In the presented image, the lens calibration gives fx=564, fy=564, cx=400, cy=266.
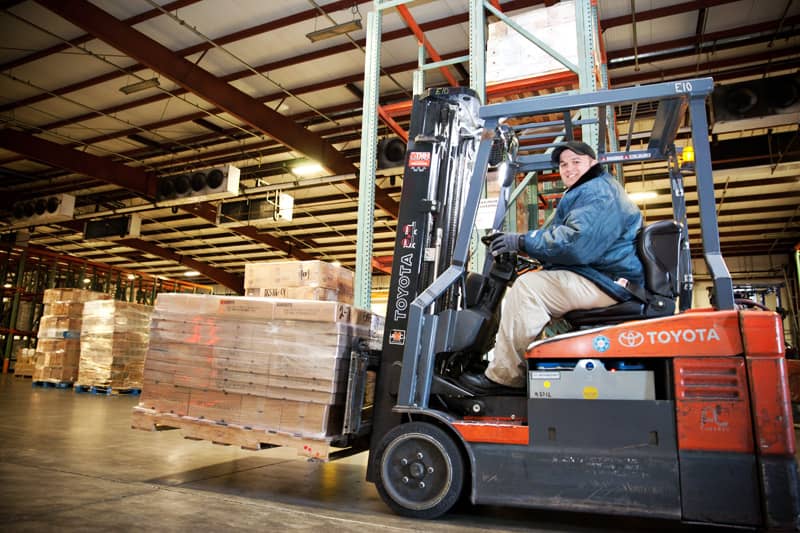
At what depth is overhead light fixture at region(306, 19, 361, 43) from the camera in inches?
333

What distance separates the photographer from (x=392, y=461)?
308 cm

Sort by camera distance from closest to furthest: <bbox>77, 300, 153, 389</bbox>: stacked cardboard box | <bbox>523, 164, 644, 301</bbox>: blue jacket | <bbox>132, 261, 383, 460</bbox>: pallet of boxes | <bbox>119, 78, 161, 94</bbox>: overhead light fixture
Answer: <bbox>523, 164, 644, 301</bbox>: blue jacket → <bbox>132, 261, 383, 460</bbox>: pallet of boxes → <bbox>119, 78, 161, 94</bbox>: overhead light fixture → <bbox>77, 300, 153, 389</bbox>: stacked cardboard box

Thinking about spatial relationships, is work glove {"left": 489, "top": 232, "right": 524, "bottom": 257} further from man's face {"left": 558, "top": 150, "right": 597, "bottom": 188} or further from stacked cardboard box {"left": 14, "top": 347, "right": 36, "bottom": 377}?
stacked cardboard box {"left": 14, "top": 347, "right": 36, "bottom": 377}

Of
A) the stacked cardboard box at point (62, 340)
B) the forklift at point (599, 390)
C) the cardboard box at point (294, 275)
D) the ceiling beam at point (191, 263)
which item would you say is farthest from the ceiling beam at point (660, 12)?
the ceiling beam at point (191, 263)

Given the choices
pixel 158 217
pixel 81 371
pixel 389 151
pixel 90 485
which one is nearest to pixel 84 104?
pixel 81 371

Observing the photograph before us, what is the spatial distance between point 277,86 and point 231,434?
897 centimetres

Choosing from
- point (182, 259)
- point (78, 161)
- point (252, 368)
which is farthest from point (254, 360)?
point (182, 259)

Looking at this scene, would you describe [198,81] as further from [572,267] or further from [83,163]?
[572,267]

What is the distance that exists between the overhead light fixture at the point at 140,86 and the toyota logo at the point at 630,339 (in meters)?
10.5

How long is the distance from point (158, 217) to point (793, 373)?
1975 cm

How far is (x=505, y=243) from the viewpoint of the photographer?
3.08 meters

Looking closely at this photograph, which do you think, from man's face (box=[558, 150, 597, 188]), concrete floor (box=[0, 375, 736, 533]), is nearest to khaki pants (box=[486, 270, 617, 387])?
man's face (box=[558, 150, 597, 188])

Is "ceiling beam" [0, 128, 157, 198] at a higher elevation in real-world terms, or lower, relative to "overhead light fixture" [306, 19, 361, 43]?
lower

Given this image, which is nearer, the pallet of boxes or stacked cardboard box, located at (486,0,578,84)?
the pallet of boxes
